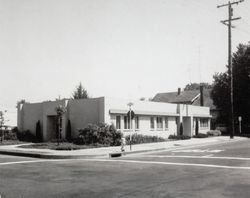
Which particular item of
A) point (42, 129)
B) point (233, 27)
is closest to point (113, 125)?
point (42, 129)

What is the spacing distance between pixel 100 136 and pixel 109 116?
2862 mm

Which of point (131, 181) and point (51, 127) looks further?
point (51, 127)

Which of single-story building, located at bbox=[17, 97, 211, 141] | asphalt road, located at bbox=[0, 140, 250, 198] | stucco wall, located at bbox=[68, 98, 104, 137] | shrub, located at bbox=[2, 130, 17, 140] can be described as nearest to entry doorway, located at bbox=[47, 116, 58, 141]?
single-story building, located at bbox=[17, 97, 211, 141]

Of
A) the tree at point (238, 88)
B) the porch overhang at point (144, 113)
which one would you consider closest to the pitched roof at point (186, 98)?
the tree at point (238, 88)

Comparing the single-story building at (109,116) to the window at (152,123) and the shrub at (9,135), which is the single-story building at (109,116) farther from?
the shrub at (9,135)

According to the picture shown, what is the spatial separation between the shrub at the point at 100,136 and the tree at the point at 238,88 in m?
25.2

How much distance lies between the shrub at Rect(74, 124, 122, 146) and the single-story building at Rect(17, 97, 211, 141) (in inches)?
61.0

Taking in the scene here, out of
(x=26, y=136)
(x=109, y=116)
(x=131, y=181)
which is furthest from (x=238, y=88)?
(x=131, y=181)

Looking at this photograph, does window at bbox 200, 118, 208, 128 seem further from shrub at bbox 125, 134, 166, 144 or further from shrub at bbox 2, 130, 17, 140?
shrub at bbox 2, 130, 17, 140

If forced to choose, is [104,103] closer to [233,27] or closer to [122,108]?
[122,108]

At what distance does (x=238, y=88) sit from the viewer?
5012 cm

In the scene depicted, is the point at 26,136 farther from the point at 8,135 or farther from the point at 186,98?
the point at 186,98

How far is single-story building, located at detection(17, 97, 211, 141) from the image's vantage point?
30.2 metres

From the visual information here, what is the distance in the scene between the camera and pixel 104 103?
29188 millimetres
